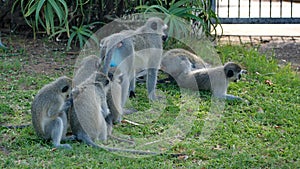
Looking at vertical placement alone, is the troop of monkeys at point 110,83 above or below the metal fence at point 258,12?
below

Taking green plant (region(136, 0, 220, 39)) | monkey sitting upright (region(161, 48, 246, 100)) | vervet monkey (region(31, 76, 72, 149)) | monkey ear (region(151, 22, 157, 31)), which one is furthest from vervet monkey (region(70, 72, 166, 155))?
green plant (region(136, 0, 220, 39))

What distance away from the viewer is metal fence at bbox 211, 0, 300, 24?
1207 cm

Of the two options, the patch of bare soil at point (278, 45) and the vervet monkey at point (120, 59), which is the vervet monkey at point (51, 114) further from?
the patch of bare soil at point (278, 45)

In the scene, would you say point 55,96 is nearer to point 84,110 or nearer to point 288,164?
point 84,110

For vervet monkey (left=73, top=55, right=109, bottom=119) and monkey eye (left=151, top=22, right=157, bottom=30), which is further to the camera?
monkey eye (left=151, top=22, right=157, bottom=30)

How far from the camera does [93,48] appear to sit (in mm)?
9938

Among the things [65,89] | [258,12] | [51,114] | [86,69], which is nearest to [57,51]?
[86,69]

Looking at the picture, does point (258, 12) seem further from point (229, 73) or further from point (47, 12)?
point (229, 73)

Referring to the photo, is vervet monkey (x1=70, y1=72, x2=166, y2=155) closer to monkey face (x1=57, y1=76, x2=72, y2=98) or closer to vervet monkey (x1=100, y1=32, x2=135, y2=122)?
monkey face (x1=57, y1=76, x2=72, y2=98)

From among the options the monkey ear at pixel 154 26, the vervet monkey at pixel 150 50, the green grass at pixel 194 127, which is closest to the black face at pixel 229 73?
the green grass at pixel 194 127

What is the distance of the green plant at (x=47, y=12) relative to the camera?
9578 mm

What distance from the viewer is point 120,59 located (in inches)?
319

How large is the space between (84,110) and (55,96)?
0.37 m

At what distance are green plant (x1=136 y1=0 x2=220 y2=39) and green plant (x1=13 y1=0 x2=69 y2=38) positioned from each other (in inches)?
46.1
